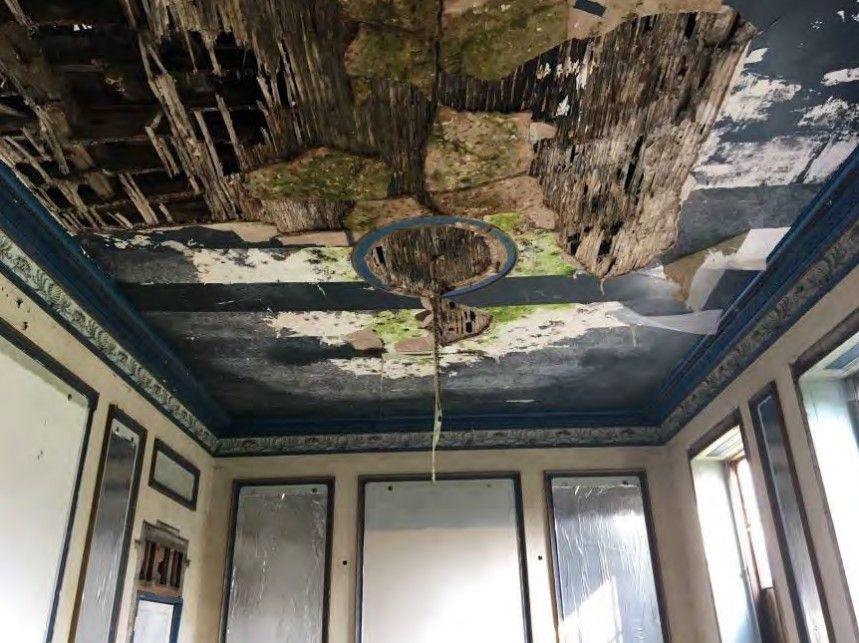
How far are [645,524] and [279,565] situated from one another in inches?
83.8

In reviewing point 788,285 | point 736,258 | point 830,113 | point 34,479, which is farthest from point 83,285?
point 788,285

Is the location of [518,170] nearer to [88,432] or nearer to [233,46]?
[233,46]

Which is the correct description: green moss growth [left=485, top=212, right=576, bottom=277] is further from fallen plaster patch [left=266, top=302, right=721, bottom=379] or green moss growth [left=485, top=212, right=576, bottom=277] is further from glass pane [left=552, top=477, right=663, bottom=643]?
glass pane [left=552, top=477, right=663, bottom=643]

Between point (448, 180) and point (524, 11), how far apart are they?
0.60m

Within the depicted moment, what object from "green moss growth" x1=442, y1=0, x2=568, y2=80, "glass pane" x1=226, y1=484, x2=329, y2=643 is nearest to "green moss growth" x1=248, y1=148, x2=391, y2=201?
"green moss growth" x1=442, y1=0, x2=568, y2=80

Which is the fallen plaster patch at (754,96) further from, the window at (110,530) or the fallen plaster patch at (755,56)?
the window at (110,530)

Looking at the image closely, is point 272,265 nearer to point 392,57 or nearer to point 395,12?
point 392,57

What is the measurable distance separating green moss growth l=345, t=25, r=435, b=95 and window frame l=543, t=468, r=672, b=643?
294cm

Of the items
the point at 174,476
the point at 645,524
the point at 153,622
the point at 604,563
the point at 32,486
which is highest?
the point at 174,476

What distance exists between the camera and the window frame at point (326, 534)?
3.92m

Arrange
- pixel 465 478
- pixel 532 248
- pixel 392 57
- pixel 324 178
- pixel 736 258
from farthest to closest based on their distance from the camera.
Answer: pixel 465 478
pixel 736 258
pixel 532 248
pixel 324 178
pixel 392 57

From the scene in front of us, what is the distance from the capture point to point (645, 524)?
13.6 ft

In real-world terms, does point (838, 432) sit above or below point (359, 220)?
below

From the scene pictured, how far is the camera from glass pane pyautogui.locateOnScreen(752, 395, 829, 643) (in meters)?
2.68
